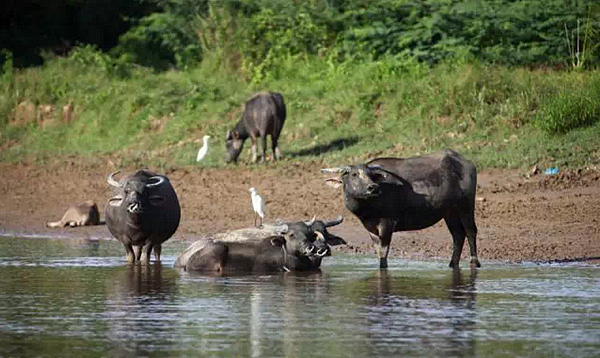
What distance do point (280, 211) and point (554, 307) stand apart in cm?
825

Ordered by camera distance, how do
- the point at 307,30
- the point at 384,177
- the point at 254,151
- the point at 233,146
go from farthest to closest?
the point at 307,30
the point at 233,146
the point at 254,151
the point at 384,177

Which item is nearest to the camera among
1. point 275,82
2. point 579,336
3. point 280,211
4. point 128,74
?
point 579,336

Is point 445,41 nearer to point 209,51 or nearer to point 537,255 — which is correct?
point 209,51

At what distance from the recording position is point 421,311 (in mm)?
11211

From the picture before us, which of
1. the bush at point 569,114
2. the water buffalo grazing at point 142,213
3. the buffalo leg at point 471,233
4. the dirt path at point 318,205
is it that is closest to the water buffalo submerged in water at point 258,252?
the water buffalo grazing at point 142,213

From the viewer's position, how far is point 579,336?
32.7 ft

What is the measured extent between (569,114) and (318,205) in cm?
474

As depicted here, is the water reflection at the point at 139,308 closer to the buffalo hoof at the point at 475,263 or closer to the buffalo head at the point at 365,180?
the buffalo head at the point at 365,180

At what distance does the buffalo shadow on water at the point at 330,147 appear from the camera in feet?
77.4

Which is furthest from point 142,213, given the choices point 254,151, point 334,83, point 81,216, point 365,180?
point 334,83

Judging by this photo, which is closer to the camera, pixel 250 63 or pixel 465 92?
pixel 465 92

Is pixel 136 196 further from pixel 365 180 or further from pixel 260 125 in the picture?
pixel 260 125

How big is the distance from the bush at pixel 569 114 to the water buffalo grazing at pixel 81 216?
7.44 meters

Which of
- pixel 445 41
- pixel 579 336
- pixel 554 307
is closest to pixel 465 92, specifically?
pixel 445 41
